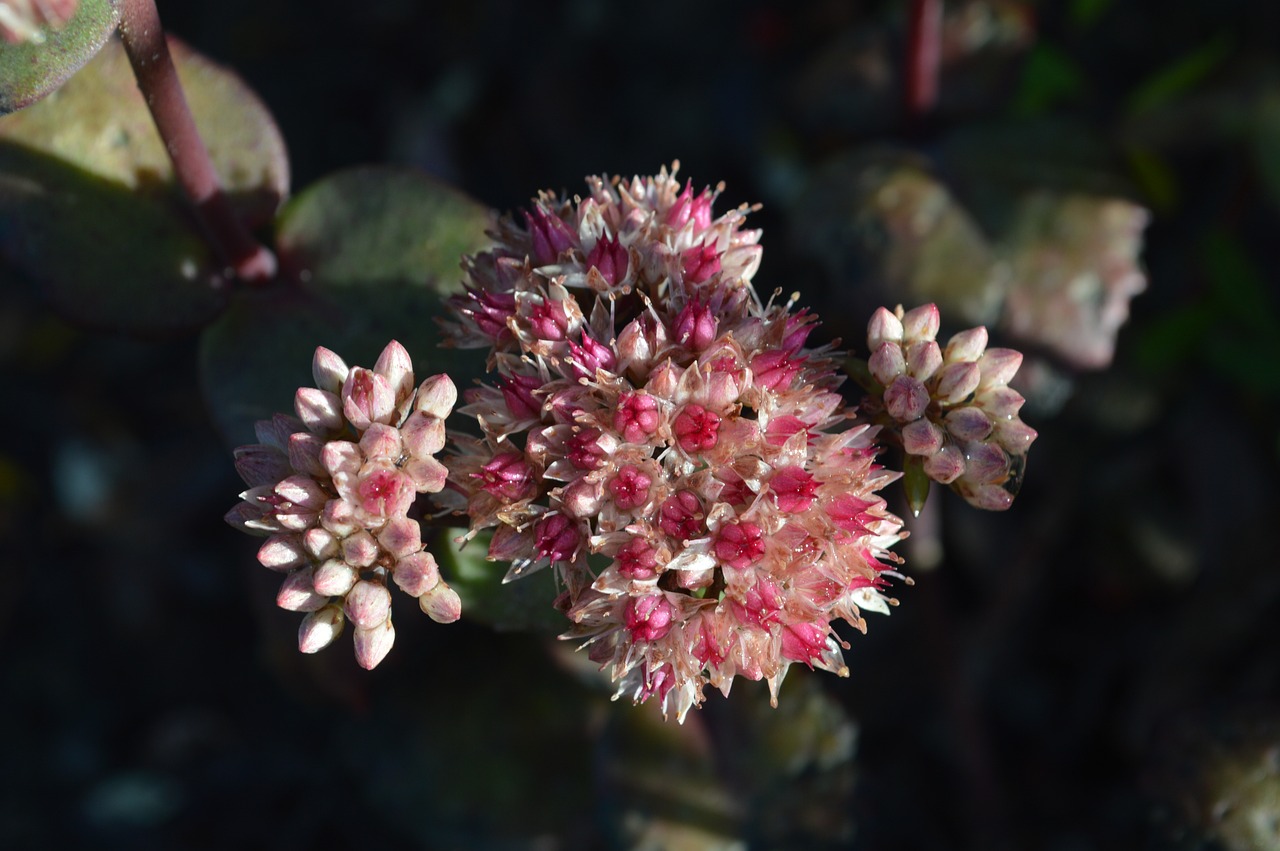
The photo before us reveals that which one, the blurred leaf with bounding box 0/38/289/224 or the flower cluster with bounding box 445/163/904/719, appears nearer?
the flower cluster with bounding box 445/163/904/719

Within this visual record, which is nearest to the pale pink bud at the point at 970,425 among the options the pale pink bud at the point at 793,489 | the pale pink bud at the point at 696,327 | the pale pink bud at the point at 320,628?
the pale pink bud at the point at 793,489

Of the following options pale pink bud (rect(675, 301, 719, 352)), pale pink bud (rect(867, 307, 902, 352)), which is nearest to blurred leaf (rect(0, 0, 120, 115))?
pale pink bud (rect(675, 301, 719, 352))

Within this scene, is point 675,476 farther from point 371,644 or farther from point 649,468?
point 371,644

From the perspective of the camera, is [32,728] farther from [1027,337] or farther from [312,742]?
[1027,337]

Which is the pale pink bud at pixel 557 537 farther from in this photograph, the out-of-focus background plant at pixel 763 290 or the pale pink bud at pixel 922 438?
the pale pink bud at pixel 922 438

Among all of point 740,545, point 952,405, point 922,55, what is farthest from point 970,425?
point 922,55

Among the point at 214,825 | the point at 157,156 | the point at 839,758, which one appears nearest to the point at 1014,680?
the point at 839,758

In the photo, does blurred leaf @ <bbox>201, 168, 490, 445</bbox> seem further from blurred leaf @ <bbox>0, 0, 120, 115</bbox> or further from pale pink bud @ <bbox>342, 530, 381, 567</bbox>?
blurred leaf @ <bbox>0, 0, 120, 115</bbox>

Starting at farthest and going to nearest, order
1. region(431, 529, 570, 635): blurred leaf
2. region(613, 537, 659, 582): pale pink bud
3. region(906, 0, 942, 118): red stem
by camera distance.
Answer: region(906, 0, 942, 118): red stem, region(431, 529, 570, 635): blurred leaf, region(613, 537, 659, 582): pale pink bud
